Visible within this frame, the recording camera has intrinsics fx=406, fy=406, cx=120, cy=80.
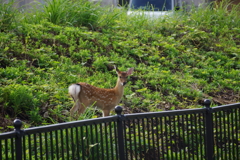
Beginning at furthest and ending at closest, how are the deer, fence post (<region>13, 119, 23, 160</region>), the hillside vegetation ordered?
1. the hillside vegetation
2. the deer
3. fence post (<region>13, 119, 23, 160</region>)

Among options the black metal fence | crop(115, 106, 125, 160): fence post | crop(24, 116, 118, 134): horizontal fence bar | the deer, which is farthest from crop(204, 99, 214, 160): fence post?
the deer

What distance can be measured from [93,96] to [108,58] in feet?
10.6

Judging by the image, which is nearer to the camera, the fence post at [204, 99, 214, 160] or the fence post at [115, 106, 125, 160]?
the fence post at [115, 106, 125, 160]

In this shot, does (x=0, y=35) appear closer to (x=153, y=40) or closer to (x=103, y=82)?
(x=103, y=82)

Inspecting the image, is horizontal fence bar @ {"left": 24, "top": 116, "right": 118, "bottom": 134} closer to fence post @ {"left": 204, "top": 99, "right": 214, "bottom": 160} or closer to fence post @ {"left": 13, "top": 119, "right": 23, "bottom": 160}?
fence post @ {"left": 13, "top": 119, "right": 23, "bottom": 160}

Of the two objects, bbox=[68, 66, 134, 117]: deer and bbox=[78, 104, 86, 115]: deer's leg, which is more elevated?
bbox=[68, 66, 134, 117]: deer

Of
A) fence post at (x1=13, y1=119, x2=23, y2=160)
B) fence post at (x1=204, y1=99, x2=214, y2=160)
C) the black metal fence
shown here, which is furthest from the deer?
fence post at (x1=13, y1=119, x2=23, y2=160)

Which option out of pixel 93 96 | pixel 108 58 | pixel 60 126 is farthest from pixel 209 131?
pixel 108 58

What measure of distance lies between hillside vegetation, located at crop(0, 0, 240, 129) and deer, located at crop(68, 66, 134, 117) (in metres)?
0.25

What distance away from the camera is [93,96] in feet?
22.9

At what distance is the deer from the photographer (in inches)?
269

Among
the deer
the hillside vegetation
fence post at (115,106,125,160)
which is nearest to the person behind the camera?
fence post at (115,106,125,160)

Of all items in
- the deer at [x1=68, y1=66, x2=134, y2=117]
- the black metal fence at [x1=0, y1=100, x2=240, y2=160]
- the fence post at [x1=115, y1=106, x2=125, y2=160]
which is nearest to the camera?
the black metal fence at [x1=0, y1=100, x2=240, y2=160]

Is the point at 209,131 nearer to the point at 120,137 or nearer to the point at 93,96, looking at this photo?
the point at 120,137
